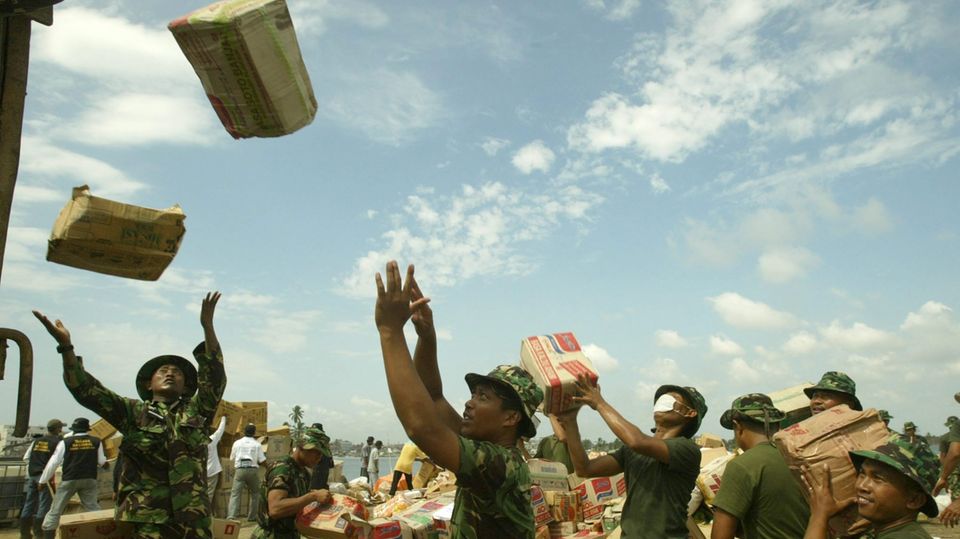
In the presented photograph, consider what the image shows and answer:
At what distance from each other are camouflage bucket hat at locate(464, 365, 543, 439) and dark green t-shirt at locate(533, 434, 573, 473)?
14.9ft

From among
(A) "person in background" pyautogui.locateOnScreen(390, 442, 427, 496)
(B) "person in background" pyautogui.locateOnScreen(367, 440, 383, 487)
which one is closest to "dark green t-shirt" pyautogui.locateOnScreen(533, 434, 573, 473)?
(A) "person in background" pyautogui.locateOnScreen(390, 442, 427, 496)

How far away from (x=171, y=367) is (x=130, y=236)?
1.41 meters

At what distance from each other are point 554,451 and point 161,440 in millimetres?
4767

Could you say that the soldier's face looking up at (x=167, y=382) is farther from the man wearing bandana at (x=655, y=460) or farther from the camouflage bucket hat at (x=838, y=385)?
the camouflage bucket hat at (x=838, y=385)

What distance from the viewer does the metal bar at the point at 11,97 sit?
2443 mm

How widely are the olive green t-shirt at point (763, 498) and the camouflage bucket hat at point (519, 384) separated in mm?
1581

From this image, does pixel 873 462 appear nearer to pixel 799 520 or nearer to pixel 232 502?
pixel 799 520

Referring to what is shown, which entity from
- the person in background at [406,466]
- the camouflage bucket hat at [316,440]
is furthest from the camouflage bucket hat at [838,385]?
the person in background at [406,466]

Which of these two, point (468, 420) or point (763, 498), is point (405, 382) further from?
point (763, 498)

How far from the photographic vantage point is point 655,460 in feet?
13.7

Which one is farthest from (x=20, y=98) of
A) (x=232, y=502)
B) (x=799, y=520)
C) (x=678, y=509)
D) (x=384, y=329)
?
(x=232, y=502)

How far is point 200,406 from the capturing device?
453cm

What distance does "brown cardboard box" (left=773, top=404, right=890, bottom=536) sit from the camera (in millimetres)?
2875

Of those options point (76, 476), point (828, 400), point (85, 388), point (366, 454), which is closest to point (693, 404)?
point (828, 400)
